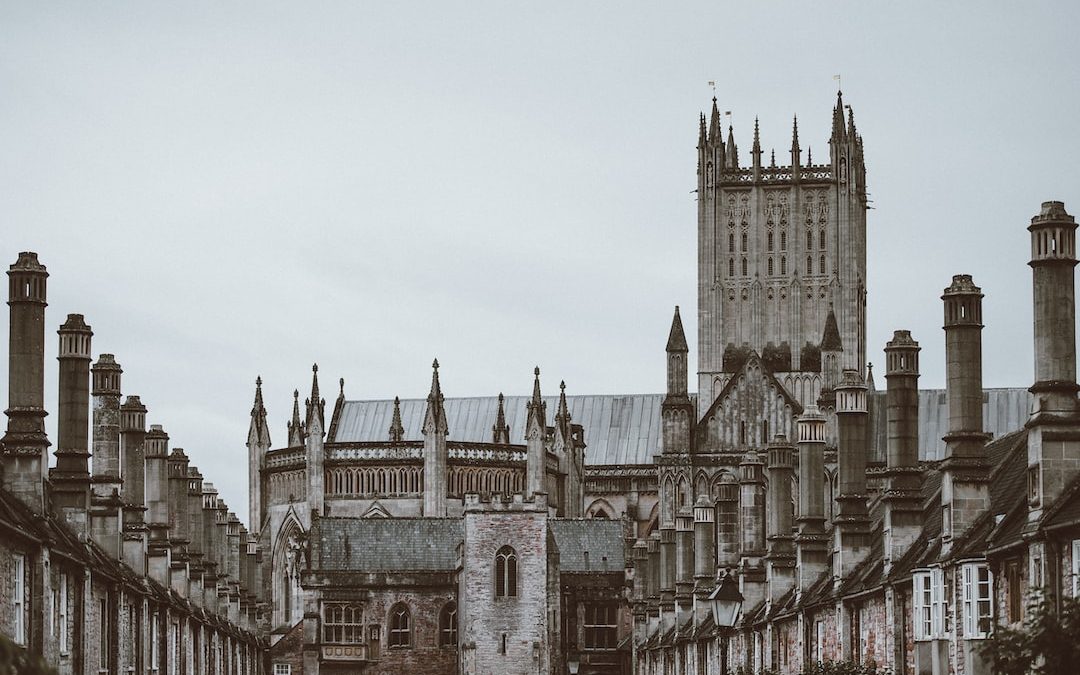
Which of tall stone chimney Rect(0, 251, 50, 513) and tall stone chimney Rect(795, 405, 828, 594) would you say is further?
tall stone chimney Rect(795, 405, 828, 594)

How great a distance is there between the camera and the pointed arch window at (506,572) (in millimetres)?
112125

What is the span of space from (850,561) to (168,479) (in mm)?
22765

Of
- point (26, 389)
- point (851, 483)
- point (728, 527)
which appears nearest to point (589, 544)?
point (728, 527)

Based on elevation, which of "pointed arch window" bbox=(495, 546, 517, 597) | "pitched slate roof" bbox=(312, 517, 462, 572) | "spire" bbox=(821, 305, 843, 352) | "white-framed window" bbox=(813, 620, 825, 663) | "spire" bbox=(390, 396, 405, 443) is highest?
"spire" bbox=(821, 305, 843, 352)

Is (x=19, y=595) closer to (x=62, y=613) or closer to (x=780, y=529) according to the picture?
(x=62, y=613)

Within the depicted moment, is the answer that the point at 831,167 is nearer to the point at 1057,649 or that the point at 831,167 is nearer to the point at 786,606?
the point at 786,606

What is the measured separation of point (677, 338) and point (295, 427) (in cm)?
2452

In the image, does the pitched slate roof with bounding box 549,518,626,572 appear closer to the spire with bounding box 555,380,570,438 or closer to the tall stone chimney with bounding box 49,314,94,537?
the spire with bounding box 555,380,570,438

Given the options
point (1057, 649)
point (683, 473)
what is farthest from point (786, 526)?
point (683, 473)

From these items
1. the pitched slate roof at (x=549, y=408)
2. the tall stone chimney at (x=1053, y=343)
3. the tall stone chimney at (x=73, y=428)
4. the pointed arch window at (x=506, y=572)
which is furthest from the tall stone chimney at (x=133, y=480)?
the pitched slate roof at (x=549, y=408)

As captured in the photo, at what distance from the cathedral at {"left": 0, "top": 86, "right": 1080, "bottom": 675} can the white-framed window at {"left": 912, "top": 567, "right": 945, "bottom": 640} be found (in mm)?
80

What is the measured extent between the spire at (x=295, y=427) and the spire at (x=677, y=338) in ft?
74.8

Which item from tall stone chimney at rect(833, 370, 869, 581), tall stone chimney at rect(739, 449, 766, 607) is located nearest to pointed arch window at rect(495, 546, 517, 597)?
tall stone chimney at rect(739, 449, 766, 607)

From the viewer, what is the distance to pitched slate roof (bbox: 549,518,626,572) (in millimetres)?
118188
